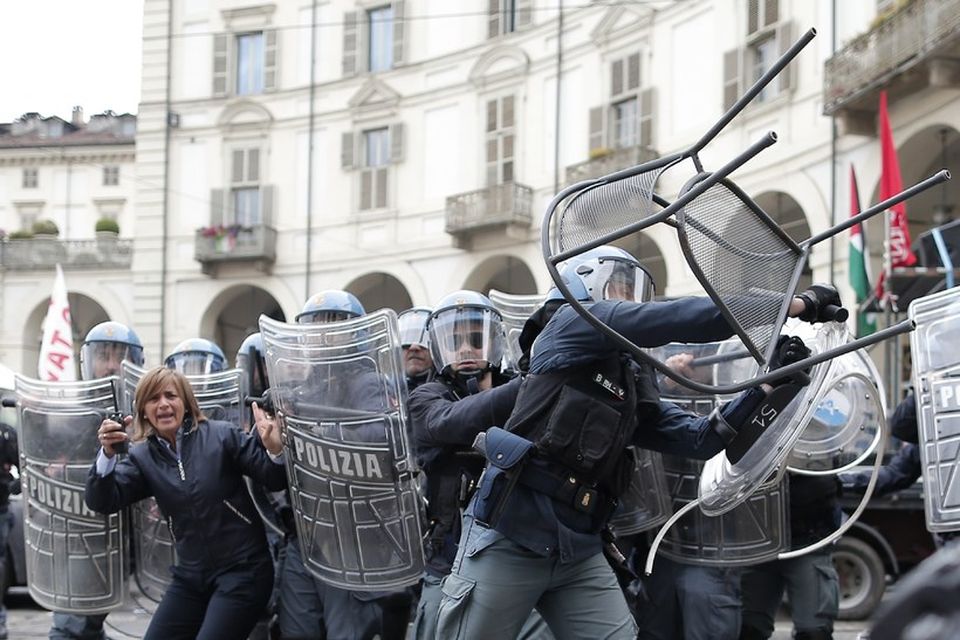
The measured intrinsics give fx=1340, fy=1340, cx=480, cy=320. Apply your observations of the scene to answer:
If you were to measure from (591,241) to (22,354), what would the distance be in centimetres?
2971

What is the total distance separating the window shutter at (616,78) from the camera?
818 inches

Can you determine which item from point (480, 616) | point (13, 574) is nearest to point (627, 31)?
point (13, 574)

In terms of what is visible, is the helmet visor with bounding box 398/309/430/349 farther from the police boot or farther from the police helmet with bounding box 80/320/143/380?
the police boot

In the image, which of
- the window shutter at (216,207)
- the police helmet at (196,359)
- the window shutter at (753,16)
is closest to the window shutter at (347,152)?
the window shutter at (216,207)

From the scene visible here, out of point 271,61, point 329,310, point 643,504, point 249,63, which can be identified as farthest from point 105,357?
point 249,63

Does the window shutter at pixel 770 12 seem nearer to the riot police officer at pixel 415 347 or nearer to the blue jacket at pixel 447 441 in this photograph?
the riot police officer at pixel 415 347

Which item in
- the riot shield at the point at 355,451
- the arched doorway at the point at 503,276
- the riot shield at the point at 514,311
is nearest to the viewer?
the riot shield at the point at 355,451

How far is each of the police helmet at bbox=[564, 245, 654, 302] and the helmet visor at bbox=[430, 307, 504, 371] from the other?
956mm

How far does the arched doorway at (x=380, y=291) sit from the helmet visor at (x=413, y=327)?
18.3 meters

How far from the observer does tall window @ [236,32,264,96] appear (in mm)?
26609

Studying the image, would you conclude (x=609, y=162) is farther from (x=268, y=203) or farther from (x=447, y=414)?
(x=447, y=414)

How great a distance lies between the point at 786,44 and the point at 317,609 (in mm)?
13344

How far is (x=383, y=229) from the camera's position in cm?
2461

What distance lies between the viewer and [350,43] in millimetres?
25375
